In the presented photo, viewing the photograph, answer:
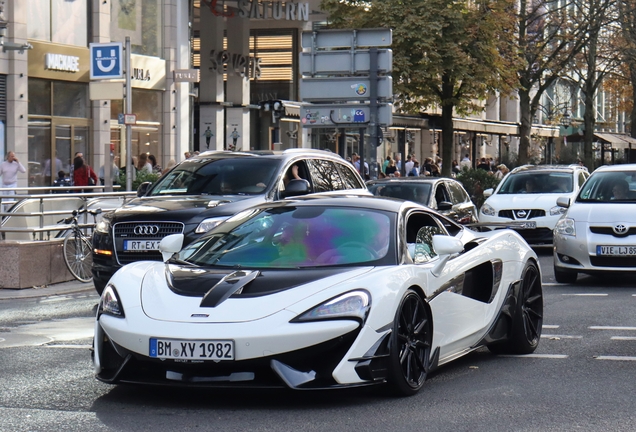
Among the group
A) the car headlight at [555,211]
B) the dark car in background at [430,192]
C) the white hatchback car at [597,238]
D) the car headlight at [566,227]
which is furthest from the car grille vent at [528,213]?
the car headlight at [566,227]

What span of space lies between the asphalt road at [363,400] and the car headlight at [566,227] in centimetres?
515

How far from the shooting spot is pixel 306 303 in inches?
248

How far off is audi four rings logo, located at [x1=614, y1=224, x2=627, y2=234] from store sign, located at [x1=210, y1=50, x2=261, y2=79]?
1181 inches

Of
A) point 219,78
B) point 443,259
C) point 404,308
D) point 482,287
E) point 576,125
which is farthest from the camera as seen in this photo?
point 576,125

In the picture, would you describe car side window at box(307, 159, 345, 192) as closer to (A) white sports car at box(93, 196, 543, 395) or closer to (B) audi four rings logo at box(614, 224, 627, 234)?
(B) audi four rings logo at box(614, 224, 627, 234)

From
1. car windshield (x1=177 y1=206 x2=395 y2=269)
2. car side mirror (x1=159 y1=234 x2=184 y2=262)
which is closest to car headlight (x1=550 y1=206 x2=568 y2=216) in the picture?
car windshield (x1=177 y1=206 x2=395 y2=269)

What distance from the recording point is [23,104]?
28578 mm

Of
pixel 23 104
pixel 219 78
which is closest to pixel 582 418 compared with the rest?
pixel 23 104

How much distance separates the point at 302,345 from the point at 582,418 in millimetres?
1551

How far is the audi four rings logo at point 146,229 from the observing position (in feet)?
38.7

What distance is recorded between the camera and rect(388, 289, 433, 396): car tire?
652 centimetres

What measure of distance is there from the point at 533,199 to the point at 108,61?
802 cm

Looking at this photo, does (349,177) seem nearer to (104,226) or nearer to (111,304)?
(104,226)

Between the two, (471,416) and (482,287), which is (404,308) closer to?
(471,416)
